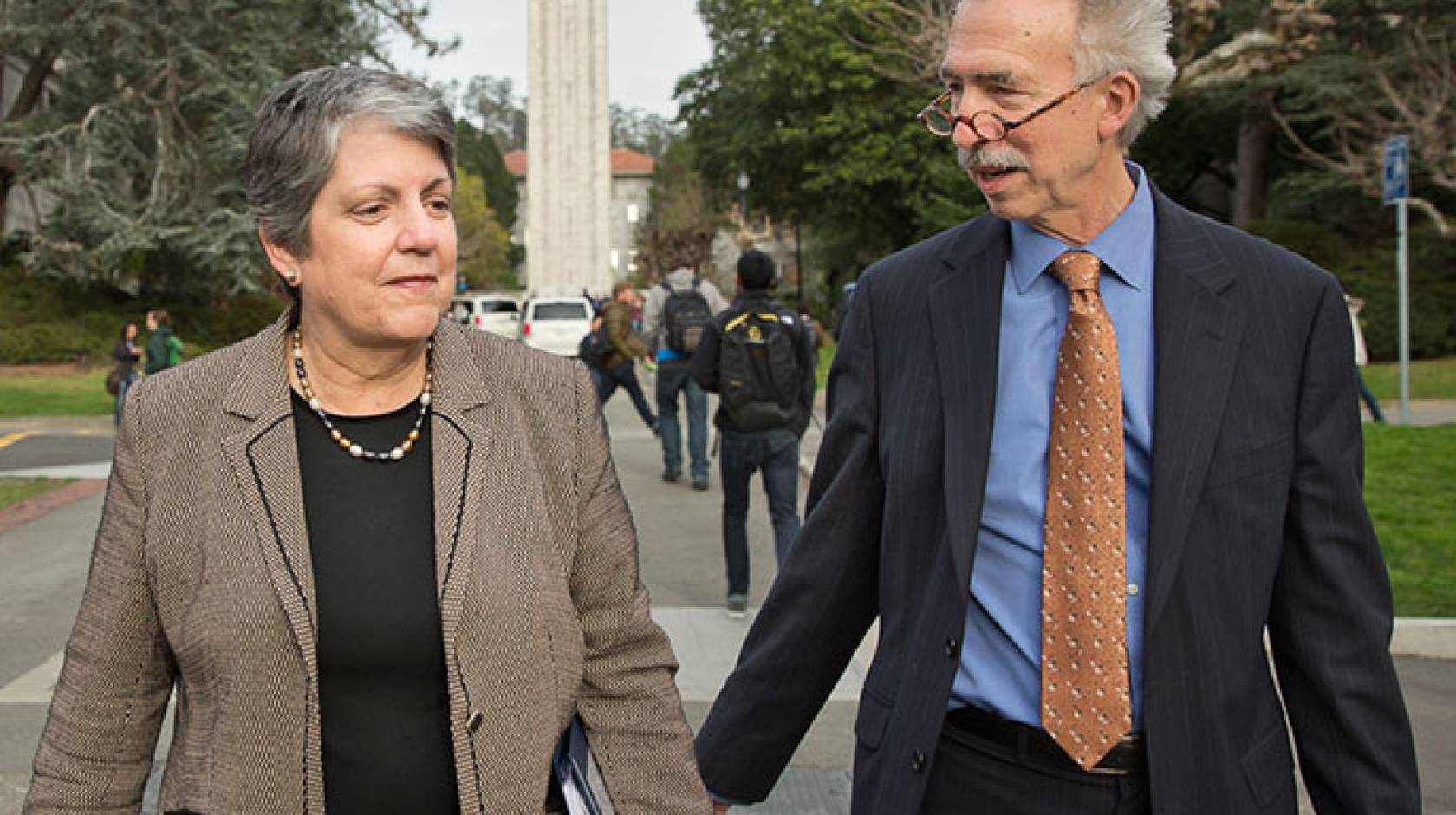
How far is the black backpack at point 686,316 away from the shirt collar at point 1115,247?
9.56m

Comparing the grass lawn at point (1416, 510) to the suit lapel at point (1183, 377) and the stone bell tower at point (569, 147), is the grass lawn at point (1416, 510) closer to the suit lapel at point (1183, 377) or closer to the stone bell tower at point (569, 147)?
the suit lapel at point (1183, 377)

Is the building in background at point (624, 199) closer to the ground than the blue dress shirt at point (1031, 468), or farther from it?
farther from it

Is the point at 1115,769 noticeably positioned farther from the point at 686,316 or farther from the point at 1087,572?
the point at 686,316

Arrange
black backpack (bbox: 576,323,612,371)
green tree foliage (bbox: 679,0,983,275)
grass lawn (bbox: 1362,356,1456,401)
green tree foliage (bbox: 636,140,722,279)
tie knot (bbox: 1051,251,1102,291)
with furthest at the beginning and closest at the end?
green tree foliage (bbox: 636,140,722,279) → green tree foliage (bbox: 679,0,983,275) → grass lawn (bbox: 1362,356,1456,401) → black backpack (bbox: 576,323,612,371) → tie knot (bbox: 1051,251,1102,291)

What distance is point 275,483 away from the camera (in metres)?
2.29

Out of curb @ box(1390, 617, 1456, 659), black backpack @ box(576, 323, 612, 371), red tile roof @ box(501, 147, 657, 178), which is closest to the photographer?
curb @ box(1390, 617, 1456, 659)

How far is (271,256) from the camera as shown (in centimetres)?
244

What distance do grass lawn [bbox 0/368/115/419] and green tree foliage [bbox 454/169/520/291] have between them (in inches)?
1995

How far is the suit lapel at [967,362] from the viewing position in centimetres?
239

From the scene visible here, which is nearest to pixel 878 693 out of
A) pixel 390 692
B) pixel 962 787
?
pixel 962 787

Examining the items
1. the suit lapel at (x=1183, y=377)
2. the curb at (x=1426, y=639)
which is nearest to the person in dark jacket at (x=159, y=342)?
the curb at (x=1426, y=639)

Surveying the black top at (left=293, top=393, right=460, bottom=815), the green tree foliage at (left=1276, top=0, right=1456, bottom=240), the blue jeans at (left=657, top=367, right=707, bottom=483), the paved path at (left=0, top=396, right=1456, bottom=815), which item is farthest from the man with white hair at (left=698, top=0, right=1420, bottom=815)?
the green tree foliage at (left=1276, top=0, right=1456, bottom=240)

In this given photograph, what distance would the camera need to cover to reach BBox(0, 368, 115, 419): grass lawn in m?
20.6

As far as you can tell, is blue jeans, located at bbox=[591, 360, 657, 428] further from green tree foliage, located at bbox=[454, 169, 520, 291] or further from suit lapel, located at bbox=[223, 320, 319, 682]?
green tree foliage, located at bbox=[454, 169, 520, 291]
